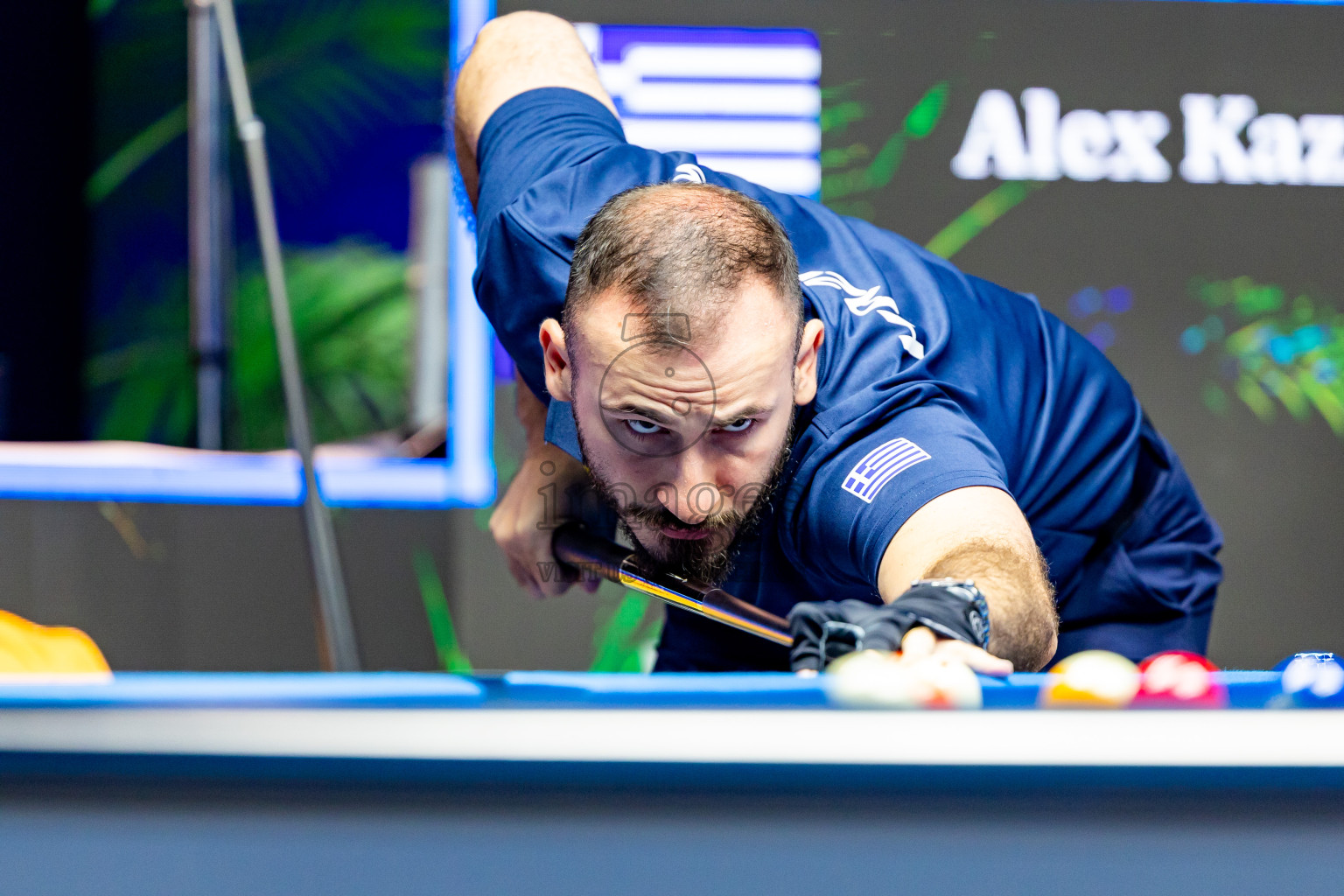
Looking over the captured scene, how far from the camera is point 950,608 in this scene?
1018 mm

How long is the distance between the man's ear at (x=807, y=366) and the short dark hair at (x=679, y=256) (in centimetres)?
2

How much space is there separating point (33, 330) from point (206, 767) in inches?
164

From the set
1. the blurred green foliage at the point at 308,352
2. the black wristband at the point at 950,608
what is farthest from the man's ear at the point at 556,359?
the blurred green foliage at the point at 308,352

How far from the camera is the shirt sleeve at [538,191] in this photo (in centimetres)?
179

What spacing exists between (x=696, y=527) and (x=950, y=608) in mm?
661

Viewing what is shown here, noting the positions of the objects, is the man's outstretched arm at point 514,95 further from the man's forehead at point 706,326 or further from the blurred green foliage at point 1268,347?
the blurred green foliage at point 1268,347

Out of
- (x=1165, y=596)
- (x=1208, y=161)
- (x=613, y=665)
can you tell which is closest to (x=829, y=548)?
(x=1165, y=596)

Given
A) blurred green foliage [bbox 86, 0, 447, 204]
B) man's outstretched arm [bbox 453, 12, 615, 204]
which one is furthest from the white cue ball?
blurred green foliage [bbox 86, 0, 447, 204]

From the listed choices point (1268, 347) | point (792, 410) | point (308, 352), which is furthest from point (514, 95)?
point (1268, 347)

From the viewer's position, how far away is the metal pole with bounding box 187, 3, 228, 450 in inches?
142

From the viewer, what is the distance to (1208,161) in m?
3.62

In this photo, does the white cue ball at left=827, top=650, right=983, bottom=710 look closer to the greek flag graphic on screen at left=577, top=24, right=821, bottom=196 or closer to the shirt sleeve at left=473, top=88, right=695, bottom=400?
the shirt sleeve at left=473, top=88, right=695, bottom=400

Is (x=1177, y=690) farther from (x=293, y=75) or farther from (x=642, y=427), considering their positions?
(x=293, y=75)

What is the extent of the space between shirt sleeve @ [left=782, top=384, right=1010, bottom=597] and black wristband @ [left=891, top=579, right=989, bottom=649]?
1.10 ft
